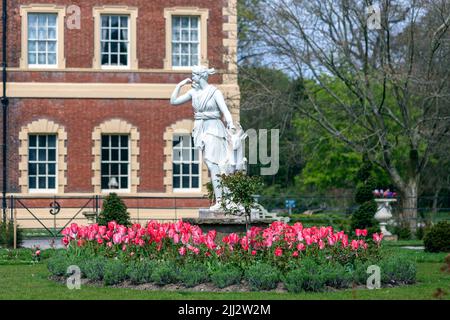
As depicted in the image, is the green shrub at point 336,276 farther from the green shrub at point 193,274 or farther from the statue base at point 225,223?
the statue base at point 225,223

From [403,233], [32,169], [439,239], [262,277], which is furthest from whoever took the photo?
[32,169]

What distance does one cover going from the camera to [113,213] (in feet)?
87.7

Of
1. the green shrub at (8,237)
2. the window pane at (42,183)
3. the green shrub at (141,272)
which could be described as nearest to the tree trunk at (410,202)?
the window pane at (42,183)

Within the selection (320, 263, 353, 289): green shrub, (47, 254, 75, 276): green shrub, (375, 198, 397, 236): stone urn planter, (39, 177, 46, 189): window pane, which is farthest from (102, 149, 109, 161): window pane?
(320, 263, 353, 289): green shrub

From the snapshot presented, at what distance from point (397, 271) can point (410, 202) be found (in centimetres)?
1824

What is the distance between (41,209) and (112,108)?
390 cm

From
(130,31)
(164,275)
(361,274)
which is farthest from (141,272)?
(130,31)

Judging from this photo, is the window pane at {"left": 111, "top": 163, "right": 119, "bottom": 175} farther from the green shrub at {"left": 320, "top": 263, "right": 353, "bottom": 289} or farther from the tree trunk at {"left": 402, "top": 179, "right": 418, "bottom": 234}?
the green shrub at {"left": 320, "top": 263, "right": 353, "bottom": 289}

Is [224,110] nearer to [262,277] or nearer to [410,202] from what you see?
[262,277]

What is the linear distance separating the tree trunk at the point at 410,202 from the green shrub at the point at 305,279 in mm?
18308

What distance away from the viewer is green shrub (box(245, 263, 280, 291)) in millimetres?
15852

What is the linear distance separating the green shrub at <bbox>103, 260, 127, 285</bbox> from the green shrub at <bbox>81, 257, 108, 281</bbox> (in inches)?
8.8

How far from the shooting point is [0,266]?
20.8m
